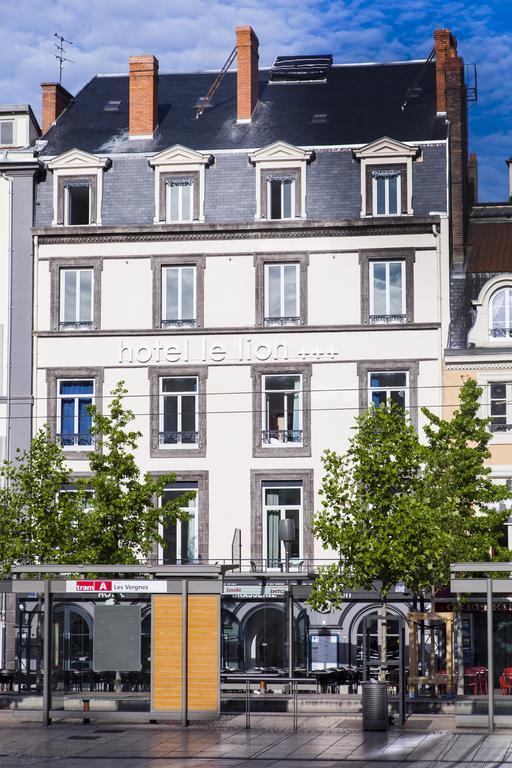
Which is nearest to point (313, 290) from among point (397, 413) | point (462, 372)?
point (462, 372)

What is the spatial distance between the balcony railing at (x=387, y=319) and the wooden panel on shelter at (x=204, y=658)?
19.2 m

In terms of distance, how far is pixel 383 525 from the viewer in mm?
36406

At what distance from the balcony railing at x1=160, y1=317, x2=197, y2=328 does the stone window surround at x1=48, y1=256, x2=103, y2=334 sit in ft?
7.13

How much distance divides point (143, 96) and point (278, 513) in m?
15.7

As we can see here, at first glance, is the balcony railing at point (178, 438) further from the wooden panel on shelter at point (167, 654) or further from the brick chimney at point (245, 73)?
the wooden panel on shelter at point (167, 654)

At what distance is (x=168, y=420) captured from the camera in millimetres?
49156

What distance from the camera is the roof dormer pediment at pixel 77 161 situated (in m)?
50.6

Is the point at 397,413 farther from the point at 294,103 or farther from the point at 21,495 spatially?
the point at 294,103

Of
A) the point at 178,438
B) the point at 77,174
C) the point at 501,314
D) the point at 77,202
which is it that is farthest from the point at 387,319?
the point at 77,174

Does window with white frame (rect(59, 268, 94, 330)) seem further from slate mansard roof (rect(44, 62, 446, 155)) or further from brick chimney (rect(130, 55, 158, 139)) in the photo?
brick chimney (rect(130, 55, 158, 139))

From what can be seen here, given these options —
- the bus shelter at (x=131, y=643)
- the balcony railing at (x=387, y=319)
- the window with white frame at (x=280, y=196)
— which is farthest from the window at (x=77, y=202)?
the bus shelter at (x=131, y=643)

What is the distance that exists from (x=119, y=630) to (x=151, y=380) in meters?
18.8

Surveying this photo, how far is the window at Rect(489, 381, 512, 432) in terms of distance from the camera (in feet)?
155

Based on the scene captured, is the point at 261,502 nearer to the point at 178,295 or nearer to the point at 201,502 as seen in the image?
the point at 201,502
